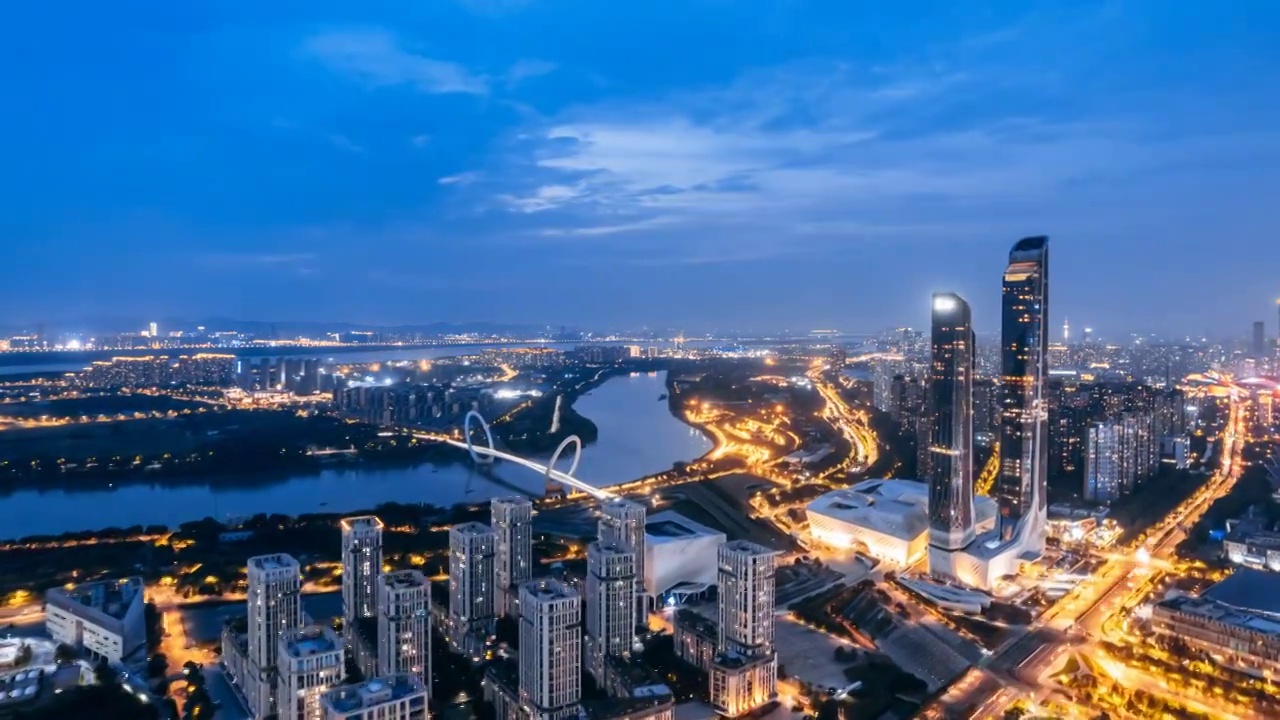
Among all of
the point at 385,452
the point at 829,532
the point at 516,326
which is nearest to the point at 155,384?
the point at 385,452

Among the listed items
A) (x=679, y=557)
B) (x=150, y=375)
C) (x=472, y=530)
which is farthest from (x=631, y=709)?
(x=150, y=375)

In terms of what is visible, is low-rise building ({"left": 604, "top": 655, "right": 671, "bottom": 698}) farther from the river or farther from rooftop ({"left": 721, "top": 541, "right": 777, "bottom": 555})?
the river

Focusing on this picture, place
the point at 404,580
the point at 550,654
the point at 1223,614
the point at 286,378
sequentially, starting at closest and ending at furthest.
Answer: the point at 550,654 < the point at 404,580 < the point at 1223,614 < the point at 286,378

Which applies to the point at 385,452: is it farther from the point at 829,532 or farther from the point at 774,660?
the point at 774,660

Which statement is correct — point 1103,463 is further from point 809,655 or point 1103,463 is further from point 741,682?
point 741,682

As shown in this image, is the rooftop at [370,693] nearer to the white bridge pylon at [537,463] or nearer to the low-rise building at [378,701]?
the low-rise building at [378,701]
